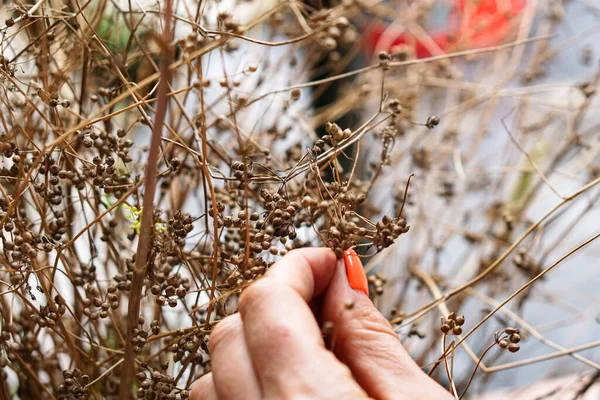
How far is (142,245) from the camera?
42cm

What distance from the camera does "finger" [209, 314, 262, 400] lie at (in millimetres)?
408

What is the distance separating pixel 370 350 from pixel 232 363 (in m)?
0.10

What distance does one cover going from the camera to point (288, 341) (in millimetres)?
382

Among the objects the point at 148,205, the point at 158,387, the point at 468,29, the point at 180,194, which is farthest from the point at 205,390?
the point at 468,29

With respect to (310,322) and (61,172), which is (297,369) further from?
(61,172)

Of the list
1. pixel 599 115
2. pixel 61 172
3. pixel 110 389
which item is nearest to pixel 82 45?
pixel 61 172

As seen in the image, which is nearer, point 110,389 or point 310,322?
point 310,322

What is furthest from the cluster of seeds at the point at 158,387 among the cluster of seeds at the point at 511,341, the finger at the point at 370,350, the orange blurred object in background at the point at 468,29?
the orange blurred object in background at the point at 468,29

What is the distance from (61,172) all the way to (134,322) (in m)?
0.13

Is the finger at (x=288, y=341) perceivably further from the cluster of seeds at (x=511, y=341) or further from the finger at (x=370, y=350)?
the cluster of seeds at (x=511, y=341)

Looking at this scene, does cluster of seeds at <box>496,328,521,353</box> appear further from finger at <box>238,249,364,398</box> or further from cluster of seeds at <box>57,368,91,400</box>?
cluster of seeds at <box>57,368,91,400</box>

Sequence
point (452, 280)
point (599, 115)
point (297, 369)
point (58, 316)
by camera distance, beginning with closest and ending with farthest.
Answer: point (297, 369) → point (58, 316) → point (452, 280) → point (599, 115)

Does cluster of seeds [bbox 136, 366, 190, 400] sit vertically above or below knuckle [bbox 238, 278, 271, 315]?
below

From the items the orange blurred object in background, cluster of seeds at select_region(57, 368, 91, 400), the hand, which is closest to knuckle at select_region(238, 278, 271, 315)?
the hand
